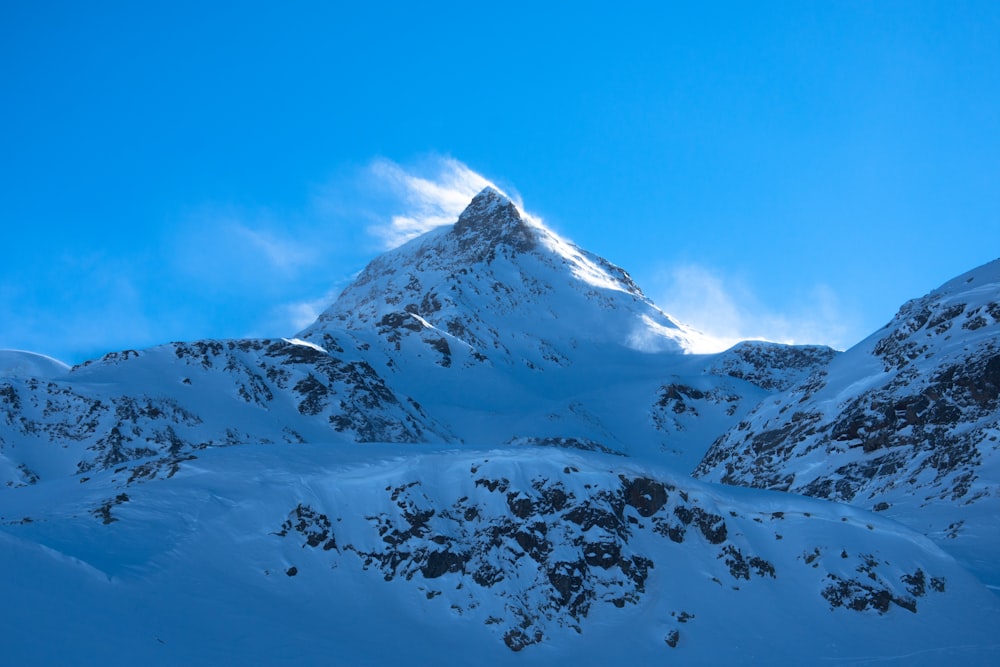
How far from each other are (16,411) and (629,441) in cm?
5868

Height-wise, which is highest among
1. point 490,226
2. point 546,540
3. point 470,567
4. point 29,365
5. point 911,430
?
point 490,226

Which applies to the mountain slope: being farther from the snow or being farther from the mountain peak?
the mountain peak


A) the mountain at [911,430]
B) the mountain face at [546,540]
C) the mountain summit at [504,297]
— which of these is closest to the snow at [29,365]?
the mountain summit at [504,297]

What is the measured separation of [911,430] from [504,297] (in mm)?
94398

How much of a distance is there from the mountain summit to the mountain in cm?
5383

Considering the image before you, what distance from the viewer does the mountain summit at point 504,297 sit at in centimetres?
11650

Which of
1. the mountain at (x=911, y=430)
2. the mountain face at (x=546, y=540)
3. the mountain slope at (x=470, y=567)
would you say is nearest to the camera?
the mountain slope at (x=470, y=567)

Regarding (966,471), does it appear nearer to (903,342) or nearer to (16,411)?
(903,342)

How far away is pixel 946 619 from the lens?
25453 mm

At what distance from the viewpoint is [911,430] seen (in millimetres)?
41219

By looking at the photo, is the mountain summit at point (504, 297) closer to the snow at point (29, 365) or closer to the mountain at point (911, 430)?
the snow at point (29, 365)

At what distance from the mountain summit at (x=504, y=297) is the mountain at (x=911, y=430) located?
53.8 metres

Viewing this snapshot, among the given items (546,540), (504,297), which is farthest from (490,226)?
(546,540)

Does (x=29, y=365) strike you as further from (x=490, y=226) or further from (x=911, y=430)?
(x=490, y=226)
